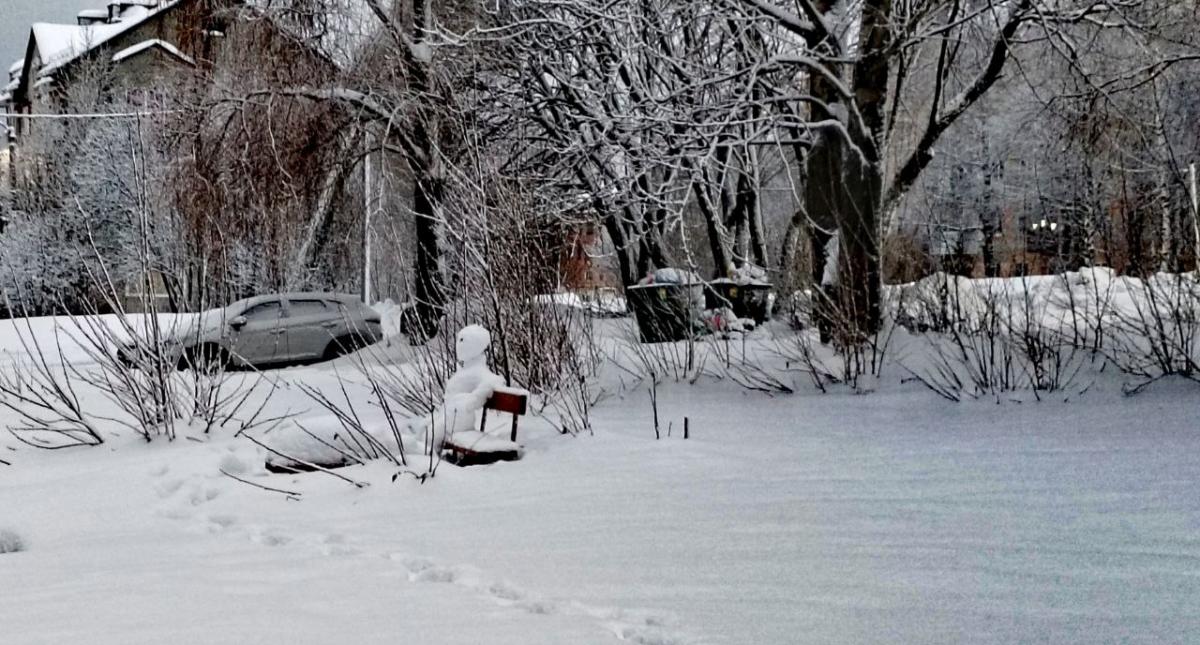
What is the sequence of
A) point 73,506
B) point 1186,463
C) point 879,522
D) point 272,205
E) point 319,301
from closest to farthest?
point 879,522 → point 1186,463 → point 73,506 → point 272,205 → point 319,301

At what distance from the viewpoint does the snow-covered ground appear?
138 inches

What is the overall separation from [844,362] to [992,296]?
1.24 meters

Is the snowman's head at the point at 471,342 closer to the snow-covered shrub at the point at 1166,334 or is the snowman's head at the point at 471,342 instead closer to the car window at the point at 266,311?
the snow-covered shrub at the point at 1166,334

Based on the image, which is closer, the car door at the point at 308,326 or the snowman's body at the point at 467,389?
the snowman's body at the point at 467,389

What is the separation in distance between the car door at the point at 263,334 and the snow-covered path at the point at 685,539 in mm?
Result: 8175

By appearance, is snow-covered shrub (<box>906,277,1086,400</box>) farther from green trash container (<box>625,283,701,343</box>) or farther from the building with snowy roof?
the building with snowy roof

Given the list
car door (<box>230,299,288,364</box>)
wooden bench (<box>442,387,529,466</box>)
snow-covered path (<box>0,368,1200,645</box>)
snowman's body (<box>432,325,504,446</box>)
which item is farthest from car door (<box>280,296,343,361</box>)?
wooden bench (<box>442,387,529,466</box>)

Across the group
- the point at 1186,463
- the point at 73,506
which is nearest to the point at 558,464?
the point at 73,506

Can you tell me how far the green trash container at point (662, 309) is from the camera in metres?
10.6

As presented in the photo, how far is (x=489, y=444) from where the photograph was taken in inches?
253

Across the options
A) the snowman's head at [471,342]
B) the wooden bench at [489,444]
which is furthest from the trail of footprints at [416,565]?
the snowman's head at [471,342]

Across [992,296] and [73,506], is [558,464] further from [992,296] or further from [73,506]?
[992,296]

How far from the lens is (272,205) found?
15.0m

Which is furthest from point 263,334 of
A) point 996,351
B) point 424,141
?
point 996,351
